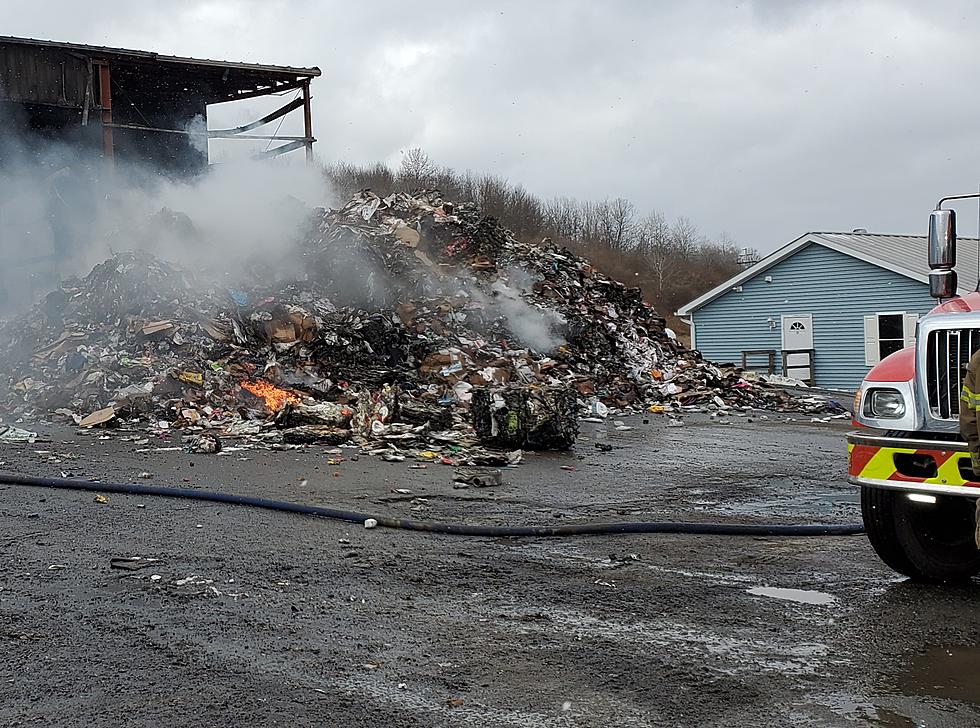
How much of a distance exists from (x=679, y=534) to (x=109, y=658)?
4.27 meters

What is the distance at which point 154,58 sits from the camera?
21.8 m

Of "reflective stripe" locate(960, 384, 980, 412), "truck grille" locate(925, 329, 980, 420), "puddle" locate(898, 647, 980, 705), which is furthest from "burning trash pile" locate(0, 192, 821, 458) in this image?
"puddle" locate(898, 647, 980, 705)

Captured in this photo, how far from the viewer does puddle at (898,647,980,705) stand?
12.5 feet

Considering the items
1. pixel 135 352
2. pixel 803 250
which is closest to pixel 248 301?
pixel 135 352

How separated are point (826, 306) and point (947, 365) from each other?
74.0 feet

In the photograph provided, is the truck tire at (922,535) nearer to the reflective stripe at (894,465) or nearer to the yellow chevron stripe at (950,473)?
the reflective stripe at (894,465)

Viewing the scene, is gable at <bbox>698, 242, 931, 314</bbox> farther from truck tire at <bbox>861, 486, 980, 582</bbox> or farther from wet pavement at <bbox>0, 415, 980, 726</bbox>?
truck tire at <bbox>861, 486, 980, 582</bbox>

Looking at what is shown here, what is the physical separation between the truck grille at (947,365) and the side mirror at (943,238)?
1027mm

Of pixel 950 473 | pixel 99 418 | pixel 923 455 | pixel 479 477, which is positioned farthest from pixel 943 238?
pixel 99 418

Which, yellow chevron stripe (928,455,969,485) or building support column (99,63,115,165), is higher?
building support column (99,63,115,165)

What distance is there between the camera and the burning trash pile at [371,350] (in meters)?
12.8

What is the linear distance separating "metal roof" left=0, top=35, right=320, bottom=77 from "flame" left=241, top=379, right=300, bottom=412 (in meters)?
10.5

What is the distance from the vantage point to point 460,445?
1200 centimetres

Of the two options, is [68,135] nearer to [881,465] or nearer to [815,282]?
[815,282]
